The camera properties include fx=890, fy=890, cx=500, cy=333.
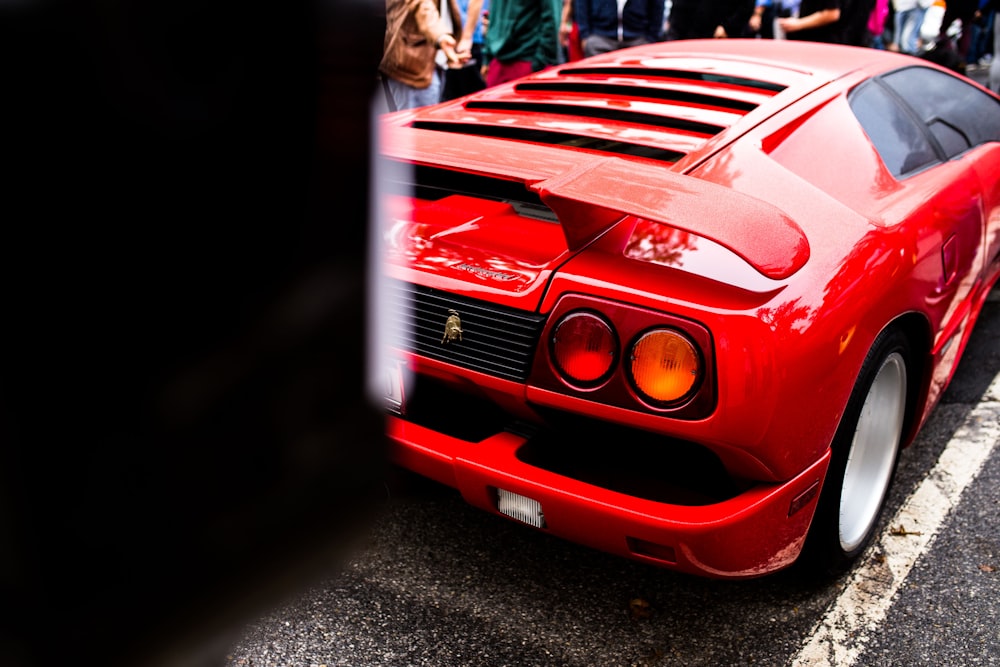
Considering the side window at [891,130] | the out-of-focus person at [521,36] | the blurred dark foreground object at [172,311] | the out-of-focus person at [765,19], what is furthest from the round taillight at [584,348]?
the out-of-focus person at [765,19]

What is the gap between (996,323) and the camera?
4.13m

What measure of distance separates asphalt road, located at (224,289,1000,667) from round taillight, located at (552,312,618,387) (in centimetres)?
58

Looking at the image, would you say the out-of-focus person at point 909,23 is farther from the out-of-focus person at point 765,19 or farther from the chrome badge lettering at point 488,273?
the chrome badge lettering at point 488,273

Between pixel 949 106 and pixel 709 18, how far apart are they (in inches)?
126

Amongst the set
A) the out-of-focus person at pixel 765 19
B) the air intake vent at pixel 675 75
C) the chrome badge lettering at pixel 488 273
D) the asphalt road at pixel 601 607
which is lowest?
the asphalt road at pixel 601 607

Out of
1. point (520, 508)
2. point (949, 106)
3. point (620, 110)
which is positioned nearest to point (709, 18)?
point (949, 106)

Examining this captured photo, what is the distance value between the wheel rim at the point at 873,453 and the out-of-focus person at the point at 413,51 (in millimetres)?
3773

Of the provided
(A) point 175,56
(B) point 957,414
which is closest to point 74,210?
(A) point 175,56

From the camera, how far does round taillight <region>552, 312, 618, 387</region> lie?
71.2 inches

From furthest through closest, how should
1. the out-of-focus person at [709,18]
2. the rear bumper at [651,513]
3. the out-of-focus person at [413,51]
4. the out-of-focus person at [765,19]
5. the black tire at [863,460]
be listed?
the out-of-focus person at [765,19] < the out-of-focus person at [709,18] < the out-of-focus person at [413,51] < the black tire at [863,460] < the rear bumper at [651,513]

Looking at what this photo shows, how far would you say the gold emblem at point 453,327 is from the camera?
1964mm

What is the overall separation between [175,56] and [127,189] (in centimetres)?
11

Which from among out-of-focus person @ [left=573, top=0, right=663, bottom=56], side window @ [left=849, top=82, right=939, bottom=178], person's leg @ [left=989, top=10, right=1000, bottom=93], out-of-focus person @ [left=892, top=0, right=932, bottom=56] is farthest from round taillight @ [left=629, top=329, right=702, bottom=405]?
out-of-focus person @ [left=892, top=0, right=932, bottom=56]

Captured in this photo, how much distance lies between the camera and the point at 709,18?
6.17 meters
